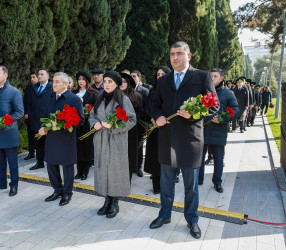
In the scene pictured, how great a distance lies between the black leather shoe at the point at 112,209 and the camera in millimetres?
4104

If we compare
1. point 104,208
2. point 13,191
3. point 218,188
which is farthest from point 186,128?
point 13,191

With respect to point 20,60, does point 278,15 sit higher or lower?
higher

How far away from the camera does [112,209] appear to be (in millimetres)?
4164

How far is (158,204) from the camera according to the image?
14.8 feet

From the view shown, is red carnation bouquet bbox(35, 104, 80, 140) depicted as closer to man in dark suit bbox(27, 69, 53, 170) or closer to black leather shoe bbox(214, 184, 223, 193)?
man in dark suit bbox(27, 69, 53, 170)

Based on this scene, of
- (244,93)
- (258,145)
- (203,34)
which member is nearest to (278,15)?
(203,34)

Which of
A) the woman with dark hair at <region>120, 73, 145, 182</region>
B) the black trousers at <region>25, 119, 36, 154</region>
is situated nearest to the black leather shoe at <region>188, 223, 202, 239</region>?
the woman with dark hair at <region>120, 73, 145, 182</region>

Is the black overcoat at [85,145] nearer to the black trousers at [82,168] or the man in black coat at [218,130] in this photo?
the black trousers at [82,168]

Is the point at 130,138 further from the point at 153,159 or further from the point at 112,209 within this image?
the point at 112,209

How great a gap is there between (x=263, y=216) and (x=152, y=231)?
1.73 meters

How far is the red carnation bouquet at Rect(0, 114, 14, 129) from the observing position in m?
4.48

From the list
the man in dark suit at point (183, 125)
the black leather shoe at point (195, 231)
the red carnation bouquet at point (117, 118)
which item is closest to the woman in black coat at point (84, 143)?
the red carnation bouquet at point (117, 118)

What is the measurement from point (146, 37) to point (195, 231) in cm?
1357

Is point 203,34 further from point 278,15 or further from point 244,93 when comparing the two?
point 244,93
